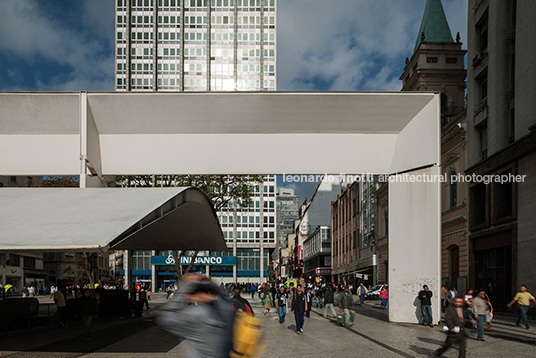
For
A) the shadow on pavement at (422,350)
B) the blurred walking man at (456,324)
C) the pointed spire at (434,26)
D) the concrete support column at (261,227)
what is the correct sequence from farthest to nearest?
1. the concrete support column at (261,227)
2. the pointed spire at (434,26)
3. the shadow on pavement at (422,350)
4. the blurred walking man at (456,324)

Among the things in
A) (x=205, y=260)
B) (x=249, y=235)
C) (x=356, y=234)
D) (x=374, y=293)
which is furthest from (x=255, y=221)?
(x=374, y=293)

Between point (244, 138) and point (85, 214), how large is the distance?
6.66 m

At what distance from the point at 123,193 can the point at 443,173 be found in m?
26.6

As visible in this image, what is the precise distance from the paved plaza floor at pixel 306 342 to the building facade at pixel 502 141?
666 centimetres

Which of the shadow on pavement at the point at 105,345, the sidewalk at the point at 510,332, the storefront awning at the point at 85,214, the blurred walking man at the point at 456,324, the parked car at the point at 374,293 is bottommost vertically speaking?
the parked car at the point at 374,293

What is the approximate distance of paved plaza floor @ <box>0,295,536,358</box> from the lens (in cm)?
1254

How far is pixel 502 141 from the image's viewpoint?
27.7 metres

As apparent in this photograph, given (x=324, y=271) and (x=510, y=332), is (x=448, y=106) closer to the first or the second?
(x=510, y=332)

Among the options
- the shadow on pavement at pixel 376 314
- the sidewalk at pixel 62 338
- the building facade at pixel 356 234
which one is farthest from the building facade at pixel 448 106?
the sidewalk at pixel 62 338

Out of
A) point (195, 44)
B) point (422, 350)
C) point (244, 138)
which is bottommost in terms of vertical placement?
point (422, 350)

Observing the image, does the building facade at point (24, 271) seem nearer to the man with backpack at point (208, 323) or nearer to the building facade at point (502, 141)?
the building facade at point (502, 141)

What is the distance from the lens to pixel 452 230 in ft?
112

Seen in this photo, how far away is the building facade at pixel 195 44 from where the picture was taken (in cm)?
10225

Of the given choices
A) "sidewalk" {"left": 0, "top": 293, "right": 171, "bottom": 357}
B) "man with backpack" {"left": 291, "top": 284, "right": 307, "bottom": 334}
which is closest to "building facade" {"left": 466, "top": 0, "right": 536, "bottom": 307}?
Answer: "man with backpack" {"left": 291, "top": 284, "right": 307, "bottom": 334}
